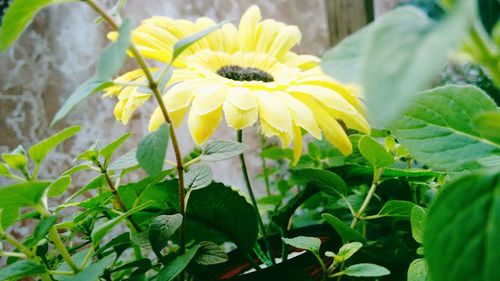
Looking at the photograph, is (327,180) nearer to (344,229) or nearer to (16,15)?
(344,229)

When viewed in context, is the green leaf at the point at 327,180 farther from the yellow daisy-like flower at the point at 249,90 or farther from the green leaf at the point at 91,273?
the green leaf at the point at 91,273

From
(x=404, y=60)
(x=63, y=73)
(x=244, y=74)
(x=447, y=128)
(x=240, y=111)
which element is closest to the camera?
(x=404, y=60)

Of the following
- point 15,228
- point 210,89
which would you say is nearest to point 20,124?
point 15,228

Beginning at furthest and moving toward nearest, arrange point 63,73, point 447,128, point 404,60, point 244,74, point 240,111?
point 63,73 → point 244,74 → point 240,111 → point 447,128 → point 404,60

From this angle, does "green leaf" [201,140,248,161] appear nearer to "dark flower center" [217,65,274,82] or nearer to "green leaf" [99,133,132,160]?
"green leaf" [99,133,132,160]

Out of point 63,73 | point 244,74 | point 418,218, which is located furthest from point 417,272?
point 63,73

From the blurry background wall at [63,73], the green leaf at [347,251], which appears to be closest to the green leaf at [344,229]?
the green leaf at [347,251]

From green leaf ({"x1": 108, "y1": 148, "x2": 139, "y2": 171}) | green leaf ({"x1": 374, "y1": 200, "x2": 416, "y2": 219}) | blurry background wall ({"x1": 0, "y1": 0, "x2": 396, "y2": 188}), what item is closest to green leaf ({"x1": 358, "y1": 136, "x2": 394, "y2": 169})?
green leaf ({"x1": 374, "y1": 200, "x2": 416, "y2": 219})
